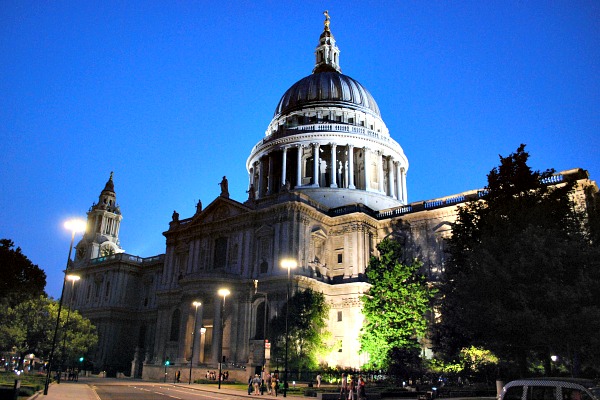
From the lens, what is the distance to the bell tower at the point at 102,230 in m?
83.0

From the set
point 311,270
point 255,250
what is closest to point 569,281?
point 311,270

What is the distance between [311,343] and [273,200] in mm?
15598

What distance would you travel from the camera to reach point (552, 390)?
45.9 feet

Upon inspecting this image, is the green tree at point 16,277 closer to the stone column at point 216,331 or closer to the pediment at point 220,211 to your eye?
the stone column at point 216,331

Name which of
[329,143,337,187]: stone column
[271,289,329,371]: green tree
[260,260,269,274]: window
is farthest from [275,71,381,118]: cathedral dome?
[271,289,329,371]: green tree

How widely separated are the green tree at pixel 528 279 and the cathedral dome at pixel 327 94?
142 ft

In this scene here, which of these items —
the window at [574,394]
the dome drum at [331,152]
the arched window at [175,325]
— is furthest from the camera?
the dome drum at [331,152]

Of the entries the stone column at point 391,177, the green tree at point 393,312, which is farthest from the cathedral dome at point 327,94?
the green tree at point 393,312

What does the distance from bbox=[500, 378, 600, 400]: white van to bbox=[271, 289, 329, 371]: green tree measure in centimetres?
2876

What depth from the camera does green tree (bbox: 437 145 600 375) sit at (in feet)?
75.0

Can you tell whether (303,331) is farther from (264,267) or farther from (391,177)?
(391,177)

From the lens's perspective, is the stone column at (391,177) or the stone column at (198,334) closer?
the stone column at (198,334)

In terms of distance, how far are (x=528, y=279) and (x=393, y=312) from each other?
65.6 ft

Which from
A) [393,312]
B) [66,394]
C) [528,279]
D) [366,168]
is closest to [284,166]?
[366,168]
